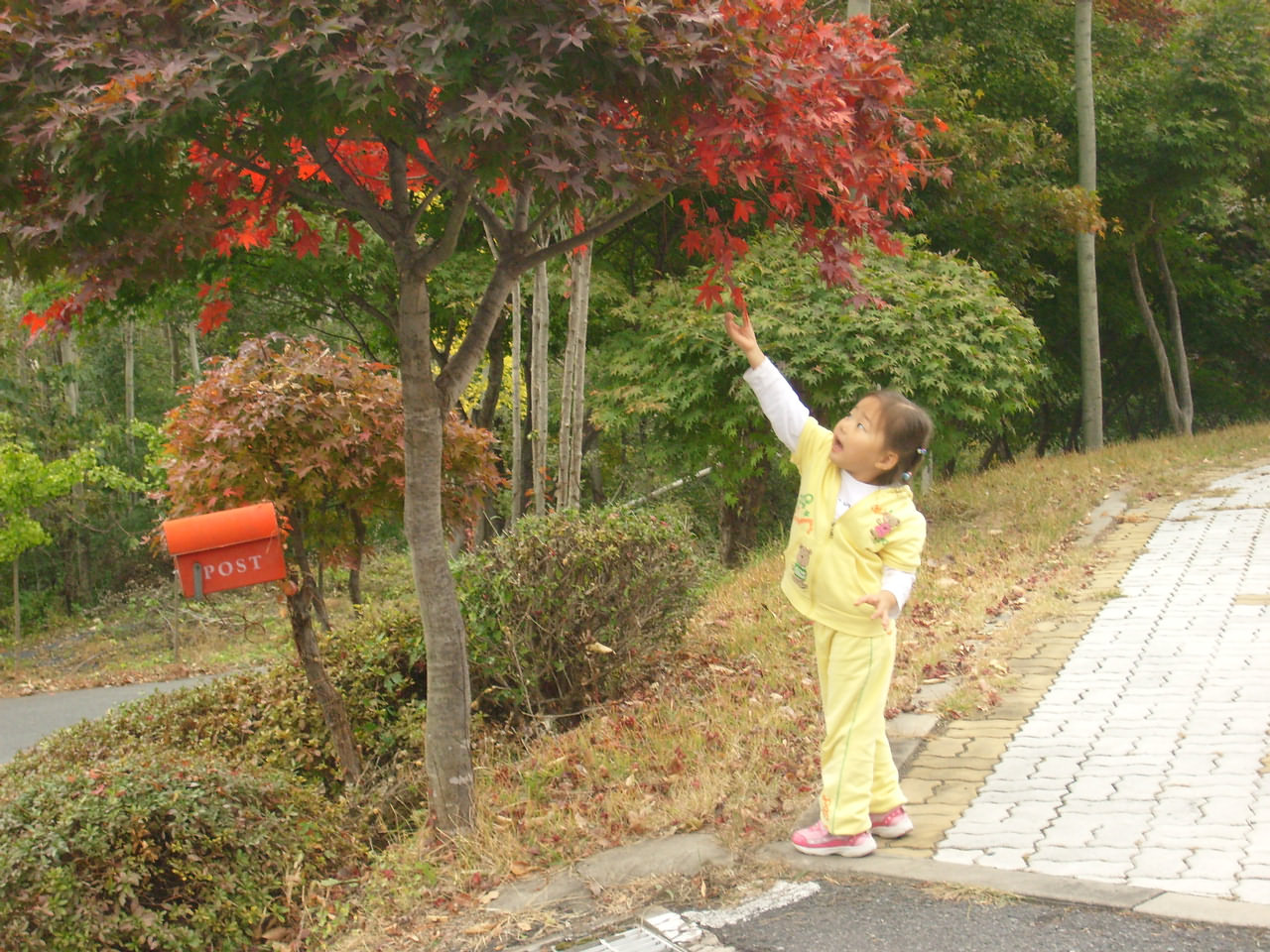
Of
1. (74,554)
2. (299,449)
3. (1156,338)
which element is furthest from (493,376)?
(74,554)

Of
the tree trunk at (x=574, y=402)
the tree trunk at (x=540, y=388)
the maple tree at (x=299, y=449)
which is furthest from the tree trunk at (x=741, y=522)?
the maple tree at (x=299, y=449)

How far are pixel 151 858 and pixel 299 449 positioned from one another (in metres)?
2.45

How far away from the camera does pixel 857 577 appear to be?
3.94m

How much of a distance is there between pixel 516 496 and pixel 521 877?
7.83 meters

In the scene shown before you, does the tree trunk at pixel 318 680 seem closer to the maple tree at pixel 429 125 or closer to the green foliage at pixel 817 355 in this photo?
the maple tree at pixel 429 125

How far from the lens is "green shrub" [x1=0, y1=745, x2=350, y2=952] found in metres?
3.90

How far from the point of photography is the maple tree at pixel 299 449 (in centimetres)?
596

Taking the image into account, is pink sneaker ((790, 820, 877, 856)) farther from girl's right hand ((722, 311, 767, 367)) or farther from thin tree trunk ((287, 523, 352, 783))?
thin tree trunk ((287, 523, 352, 783))

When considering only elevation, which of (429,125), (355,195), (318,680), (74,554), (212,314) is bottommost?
(74,554)

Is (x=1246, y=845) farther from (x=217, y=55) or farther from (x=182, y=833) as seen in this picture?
(x=217, y=55)

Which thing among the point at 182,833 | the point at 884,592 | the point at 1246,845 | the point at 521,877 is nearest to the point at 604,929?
the point at 521,877

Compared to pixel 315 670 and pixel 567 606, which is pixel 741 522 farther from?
pixel 315 670

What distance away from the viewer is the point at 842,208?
4.82 meters

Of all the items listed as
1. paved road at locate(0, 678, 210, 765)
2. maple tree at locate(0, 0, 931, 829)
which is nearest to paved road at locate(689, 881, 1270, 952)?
maple tree at locate(0, 0, 931, 829)
